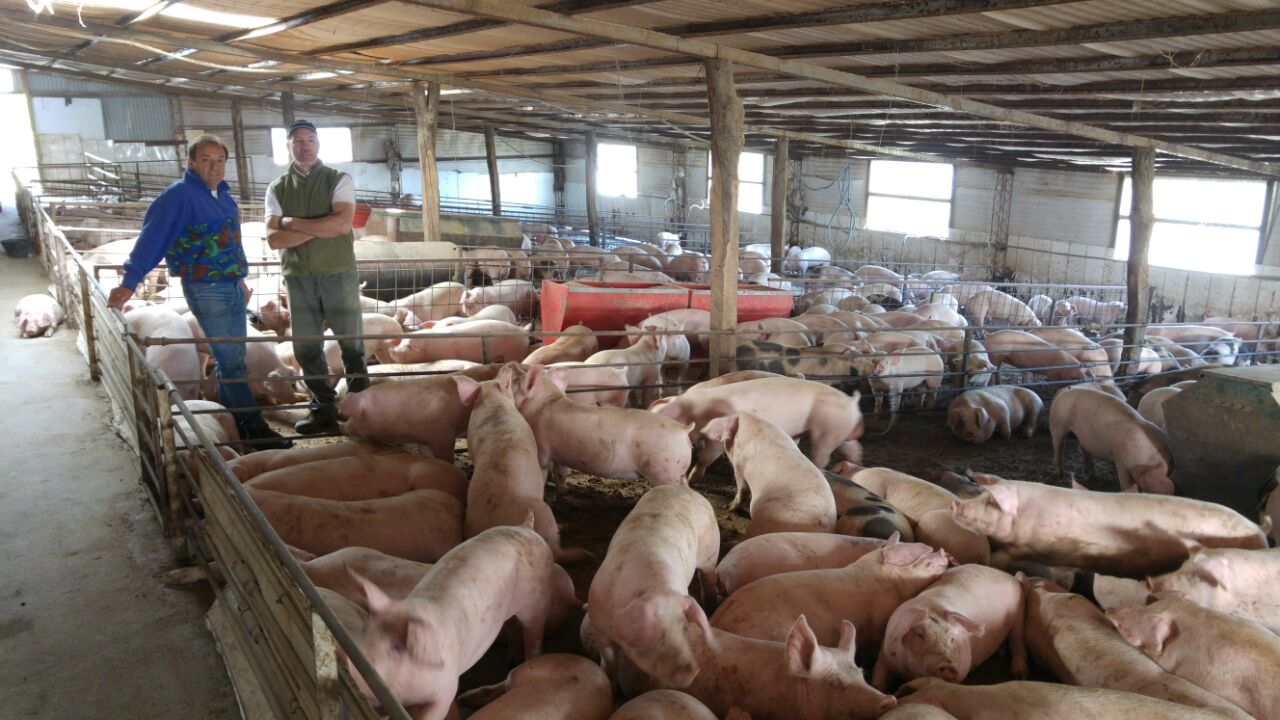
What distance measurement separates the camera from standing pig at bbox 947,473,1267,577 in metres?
3.56

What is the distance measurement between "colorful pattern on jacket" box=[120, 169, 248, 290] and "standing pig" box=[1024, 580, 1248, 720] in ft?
14.1

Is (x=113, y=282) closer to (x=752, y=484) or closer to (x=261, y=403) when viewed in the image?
(x=261, y=403)

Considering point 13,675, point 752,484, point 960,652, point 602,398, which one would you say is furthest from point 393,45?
point 960,652

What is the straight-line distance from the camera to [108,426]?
459cm

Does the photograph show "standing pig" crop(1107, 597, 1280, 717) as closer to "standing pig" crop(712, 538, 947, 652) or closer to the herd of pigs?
the herd of pigs

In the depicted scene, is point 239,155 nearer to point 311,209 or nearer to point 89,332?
point 89,332

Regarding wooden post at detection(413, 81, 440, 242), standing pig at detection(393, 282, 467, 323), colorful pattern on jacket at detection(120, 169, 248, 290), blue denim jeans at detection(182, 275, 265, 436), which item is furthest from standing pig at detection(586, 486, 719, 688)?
wooden post at detection(413, 81, 440, 242)

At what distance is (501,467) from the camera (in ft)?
11.5

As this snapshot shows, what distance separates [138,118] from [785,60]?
22.6 meters

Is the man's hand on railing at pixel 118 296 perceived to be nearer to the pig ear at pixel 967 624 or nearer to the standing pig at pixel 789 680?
the standing pig at pixel 789 680

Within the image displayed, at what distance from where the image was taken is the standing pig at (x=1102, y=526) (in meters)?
3.56

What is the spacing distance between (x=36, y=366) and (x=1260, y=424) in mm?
7684

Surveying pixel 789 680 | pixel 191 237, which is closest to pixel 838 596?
pixel 789 680

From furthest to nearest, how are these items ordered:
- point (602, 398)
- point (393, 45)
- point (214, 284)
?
point (393, 45), point (602, 398), point (214, 284)
